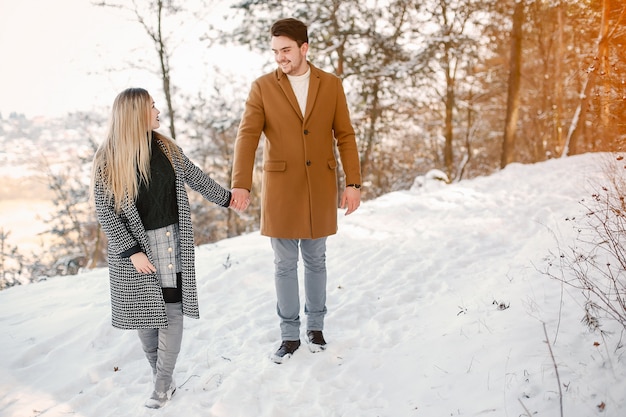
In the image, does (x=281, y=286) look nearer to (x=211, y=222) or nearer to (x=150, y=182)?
(x=150, y=182)

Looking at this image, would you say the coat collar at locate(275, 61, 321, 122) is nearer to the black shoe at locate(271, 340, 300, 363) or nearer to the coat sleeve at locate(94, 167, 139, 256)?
the coat sleeve at locate(94, 167, 139, 256)

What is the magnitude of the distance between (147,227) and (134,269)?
24cm

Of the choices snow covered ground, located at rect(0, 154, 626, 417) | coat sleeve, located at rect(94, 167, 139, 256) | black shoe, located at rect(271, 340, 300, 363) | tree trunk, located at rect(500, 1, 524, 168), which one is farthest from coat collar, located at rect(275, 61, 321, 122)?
tree trunk, located at rect(500, 1, 524, 168)

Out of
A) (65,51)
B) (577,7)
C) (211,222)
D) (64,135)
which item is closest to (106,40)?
(65,51)

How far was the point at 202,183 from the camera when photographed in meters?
2.79

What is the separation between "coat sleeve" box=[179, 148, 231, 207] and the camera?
273cm

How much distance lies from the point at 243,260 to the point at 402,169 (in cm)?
1514

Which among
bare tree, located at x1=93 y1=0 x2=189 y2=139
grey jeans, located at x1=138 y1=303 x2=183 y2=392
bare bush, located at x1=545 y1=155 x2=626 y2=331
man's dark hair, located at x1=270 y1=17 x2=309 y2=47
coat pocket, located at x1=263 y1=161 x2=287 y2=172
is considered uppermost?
bare tree, located at x1=93 y1=0 x2=189 y2=139

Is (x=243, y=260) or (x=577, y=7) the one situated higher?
(x=577, y=7)

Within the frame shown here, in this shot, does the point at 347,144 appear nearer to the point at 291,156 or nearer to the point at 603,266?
the point at 291,156

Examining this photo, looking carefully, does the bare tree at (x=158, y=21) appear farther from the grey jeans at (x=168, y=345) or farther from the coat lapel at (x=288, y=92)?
the grey jeans at (x=168, y=345)

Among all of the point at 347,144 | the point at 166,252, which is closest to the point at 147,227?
the point at 166,252

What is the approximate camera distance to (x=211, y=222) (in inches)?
781

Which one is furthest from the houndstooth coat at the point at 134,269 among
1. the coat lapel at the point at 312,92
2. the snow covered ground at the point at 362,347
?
the coat lapel at the point at 312,92
